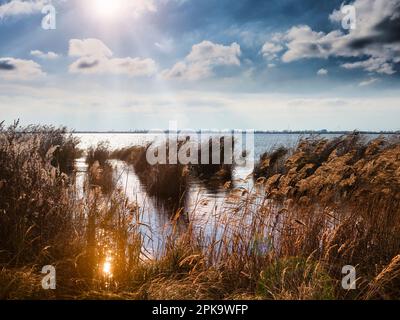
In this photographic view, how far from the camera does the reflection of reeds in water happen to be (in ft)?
17.7

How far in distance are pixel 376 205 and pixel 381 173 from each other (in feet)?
1.71

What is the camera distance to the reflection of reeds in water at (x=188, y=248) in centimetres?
541

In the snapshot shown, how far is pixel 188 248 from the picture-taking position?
669cm

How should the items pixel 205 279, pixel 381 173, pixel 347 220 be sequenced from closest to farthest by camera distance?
pixel 205 279
pixel 347 220
pixel 381 173

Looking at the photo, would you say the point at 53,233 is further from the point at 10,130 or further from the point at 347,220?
the point at 347,220
